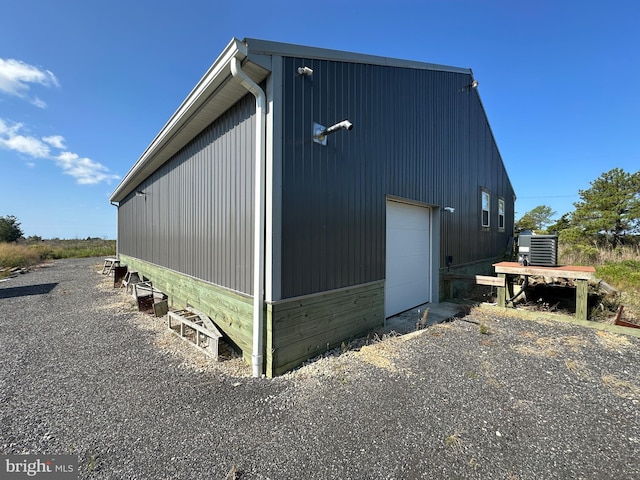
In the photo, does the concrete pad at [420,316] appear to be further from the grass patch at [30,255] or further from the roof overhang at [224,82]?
the grass patch at [30,255]

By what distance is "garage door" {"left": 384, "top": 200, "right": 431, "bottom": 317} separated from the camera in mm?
4961

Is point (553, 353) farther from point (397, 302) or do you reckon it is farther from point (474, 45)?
point (474, 45)

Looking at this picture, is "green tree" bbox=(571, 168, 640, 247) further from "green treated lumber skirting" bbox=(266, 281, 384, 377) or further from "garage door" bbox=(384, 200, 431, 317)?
"green treated lumber skirting" bbox=(266, 281, 384, 377)

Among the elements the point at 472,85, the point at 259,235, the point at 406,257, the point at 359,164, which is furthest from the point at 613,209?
the point at 259,235

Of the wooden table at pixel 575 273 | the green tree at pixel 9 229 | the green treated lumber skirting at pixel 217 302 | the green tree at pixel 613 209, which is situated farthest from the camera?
the green tree at pixel 9 229

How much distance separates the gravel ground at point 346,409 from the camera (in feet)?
5.85

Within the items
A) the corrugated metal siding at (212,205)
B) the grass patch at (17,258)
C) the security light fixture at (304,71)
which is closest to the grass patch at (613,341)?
the corrugated metal siding at (212,205)

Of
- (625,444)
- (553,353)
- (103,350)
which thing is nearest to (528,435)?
(625,444)

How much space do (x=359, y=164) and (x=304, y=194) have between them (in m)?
1.31

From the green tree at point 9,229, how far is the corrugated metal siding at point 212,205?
88.3ft

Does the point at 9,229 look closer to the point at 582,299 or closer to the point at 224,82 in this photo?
the point at 224,82

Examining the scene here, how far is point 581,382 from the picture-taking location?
2.75m

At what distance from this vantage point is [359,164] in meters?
4.10

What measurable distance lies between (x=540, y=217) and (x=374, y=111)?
150 feet
